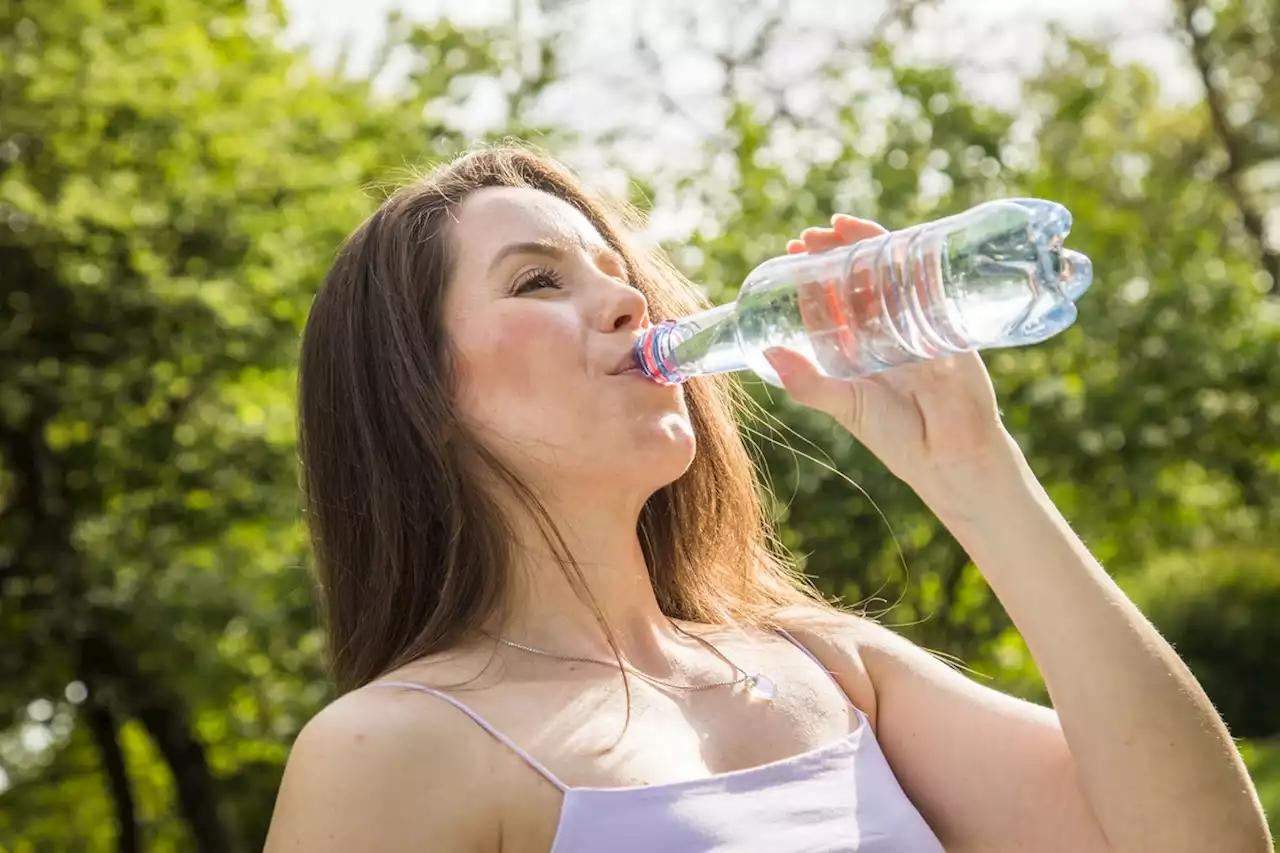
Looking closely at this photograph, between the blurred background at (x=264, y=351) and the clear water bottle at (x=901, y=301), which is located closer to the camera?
the clear water bottle at (x=901, y=301)

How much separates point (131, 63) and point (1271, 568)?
998cm

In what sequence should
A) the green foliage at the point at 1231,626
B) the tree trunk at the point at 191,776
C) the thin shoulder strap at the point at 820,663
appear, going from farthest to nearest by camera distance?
the green foliage at the point at 1231,626, the tree trunk at the point at 191,776, the thin shoulder strap at the point at 820,663

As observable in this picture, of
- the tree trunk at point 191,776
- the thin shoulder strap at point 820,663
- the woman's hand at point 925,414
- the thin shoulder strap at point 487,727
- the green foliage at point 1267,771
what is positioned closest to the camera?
the thin shoulder strap at point 487,727

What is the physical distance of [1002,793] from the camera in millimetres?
2086

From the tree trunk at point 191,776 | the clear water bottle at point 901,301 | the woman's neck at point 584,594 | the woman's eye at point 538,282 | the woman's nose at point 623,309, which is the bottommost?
the tree trunk at point 191,776

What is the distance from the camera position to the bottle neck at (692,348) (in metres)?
2.08

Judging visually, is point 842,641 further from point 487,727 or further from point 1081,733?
point 487,727

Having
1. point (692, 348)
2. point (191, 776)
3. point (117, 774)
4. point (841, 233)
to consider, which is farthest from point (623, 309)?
point (117, 774)

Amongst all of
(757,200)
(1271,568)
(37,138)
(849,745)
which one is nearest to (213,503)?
(37,138)

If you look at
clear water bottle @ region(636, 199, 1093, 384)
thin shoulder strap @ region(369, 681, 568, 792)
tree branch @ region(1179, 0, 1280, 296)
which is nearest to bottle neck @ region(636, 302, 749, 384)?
clear water bottle @ region(636, 199, 1093, 384)

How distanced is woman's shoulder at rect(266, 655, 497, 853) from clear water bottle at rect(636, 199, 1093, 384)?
597mm

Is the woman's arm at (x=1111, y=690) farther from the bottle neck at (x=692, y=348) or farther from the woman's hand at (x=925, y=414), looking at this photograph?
the bottle neck at (x=692, y=348)

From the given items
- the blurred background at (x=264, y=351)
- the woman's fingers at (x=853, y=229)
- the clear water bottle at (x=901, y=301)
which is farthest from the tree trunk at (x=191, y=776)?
the woman's fingers at (x=853, y=229)

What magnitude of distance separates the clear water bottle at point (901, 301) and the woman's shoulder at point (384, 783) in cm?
60
